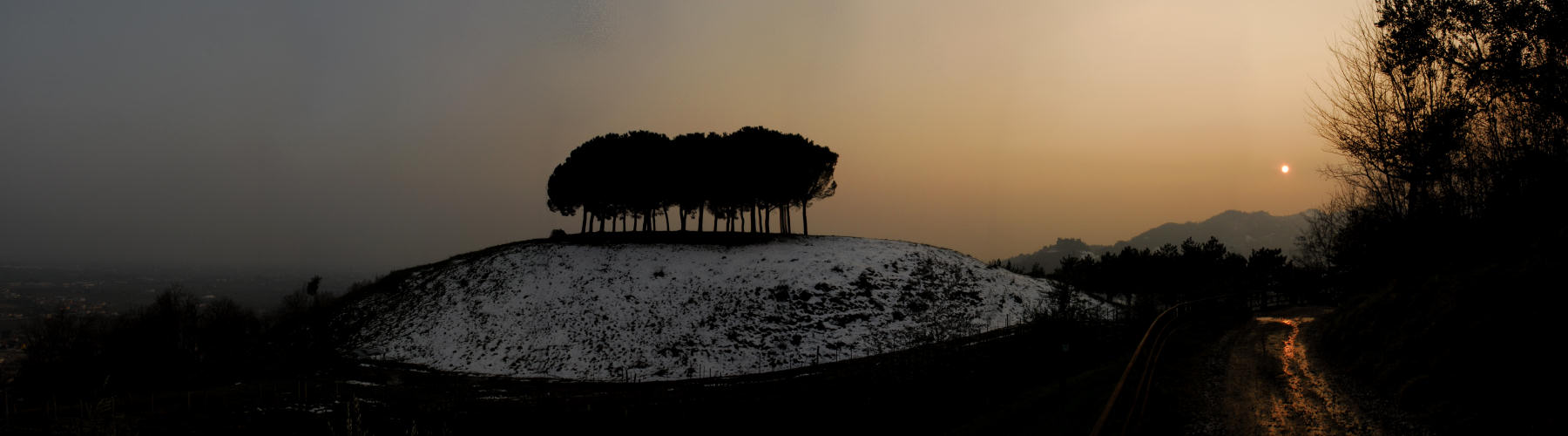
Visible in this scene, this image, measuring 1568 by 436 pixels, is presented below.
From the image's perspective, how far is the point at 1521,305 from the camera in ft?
37.0

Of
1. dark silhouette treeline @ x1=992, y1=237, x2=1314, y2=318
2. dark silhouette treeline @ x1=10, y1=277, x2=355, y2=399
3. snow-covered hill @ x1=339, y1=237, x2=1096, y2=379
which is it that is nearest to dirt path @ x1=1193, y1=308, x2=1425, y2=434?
snow-covered hill @ x1=339, y1=237, x2=1096, y2=379

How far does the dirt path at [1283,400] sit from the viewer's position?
1053 cm

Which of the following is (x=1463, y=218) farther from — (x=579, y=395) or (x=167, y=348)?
(x=167, y=348)

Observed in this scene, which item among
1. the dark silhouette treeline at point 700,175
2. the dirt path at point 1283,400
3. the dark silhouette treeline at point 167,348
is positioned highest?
the dark silhouette treeline at point 700,175

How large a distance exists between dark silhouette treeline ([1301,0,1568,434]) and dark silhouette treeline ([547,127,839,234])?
4971cm

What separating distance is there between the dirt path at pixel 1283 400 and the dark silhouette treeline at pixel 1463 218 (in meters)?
0.69

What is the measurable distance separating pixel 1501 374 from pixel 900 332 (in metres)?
33.0

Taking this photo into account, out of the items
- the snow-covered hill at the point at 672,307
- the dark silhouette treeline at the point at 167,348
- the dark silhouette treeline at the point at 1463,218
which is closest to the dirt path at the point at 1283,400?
A: the dark silhouette treeline at the point at 1463,218

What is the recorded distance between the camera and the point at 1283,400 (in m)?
12.4

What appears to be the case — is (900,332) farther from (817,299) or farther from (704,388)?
(704,388)

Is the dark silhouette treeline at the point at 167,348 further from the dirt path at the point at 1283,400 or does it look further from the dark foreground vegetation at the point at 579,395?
the dirt path at the point at 1283,400

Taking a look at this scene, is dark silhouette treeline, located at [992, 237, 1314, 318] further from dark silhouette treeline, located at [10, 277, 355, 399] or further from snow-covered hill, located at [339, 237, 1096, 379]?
dark silhouette treeline, located at [10, 277, 355, 399]

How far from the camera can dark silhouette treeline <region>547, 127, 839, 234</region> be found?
69188 millimetres

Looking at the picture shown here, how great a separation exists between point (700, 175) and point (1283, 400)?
62.1 meters
